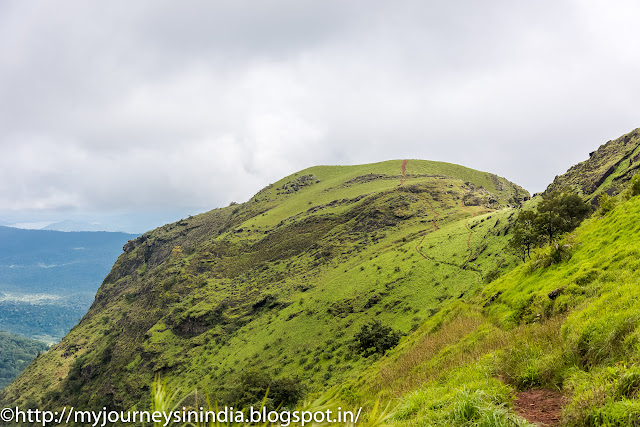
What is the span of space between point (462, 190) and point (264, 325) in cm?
7922

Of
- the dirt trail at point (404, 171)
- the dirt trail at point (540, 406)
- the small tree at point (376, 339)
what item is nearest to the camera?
the dirt trail at point (540, 406)

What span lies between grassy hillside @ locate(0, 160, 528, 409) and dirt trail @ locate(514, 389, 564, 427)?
37735 mm

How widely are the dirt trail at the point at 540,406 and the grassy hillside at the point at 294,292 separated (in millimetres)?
37735

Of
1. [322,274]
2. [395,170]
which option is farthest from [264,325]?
[395,170]

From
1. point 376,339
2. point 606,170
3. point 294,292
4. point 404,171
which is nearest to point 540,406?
point 376,339

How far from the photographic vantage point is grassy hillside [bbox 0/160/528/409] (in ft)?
211

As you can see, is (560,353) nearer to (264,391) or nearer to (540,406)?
(540,406)

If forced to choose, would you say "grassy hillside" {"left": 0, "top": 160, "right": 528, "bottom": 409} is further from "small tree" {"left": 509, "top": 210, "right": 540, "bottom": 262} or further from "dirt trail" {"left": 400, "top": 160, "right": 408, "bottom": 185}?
"small tree" {"left": 509, "top": 210, "right": 540, "bottom": 262}

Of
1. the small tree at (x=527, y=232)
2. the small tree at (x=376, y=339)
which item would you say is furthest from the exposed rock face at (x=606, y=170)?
the small tree at (x=376, y=339)

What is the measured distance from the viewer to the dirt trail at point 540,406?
7.21 metres

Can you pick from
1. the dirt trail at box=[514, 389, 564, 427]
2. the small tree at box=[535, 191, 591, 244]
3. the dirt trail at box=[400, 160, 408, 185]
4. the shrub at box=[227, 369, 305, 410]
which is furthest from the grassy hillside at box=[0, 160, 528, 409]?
the dirt trail at box=[514, 389, 564, 427]

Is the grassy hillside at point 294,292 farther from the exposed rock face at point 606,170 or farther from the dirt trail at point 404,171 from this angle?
the exposed rock face at point 606,170

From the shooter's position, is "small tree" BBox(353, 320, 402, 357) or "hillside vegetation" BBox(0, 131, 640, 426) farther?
"small tree" BBox(353, 320, 402, 357)

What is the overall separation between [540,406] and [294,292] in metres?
84.6
